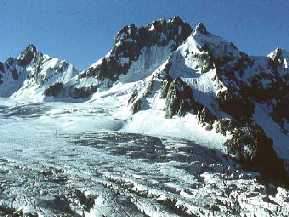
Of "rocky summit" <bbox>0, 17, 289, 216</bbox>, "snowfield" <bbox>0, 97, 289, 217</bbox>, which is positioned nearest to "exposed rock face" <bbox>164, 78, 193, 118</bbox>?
"rocky summit" <bbox>0, 17, 289, 216</bbox>

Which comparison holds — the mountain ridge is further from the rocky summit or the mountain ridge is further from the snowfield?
the snowfield

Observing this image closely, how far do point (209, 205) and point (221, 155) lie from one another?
4820 cm

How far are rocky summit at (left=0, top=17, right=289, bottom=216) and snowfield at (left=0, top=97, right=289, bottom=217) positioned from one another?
0.20 meters

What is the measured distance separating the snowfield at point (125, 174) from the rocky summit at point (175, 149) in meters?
0.20

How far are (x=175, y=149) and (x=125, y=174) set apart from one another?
30.2m

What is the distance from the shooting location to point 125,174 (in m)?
96.9

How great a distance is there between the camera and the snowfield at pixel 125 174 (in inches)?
2936

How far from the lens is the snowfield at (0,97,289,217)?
74.6m

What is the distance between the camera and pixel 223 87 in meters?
171

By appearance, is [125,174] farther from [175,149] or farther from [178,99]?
[178,99]

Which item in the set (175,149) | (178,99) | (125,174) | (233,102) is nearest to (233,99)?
(233,102)

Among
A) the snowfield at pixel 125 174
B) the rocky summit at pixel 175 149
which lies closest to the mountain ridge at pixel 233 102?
the rocky summit at pixel 175 149

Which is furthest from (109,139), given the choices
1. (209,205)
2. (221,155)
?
(209,205)

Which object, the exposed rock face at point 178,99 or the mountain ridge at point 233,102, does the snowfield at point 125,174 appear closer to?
→ the exposed rock face at point 178,99
